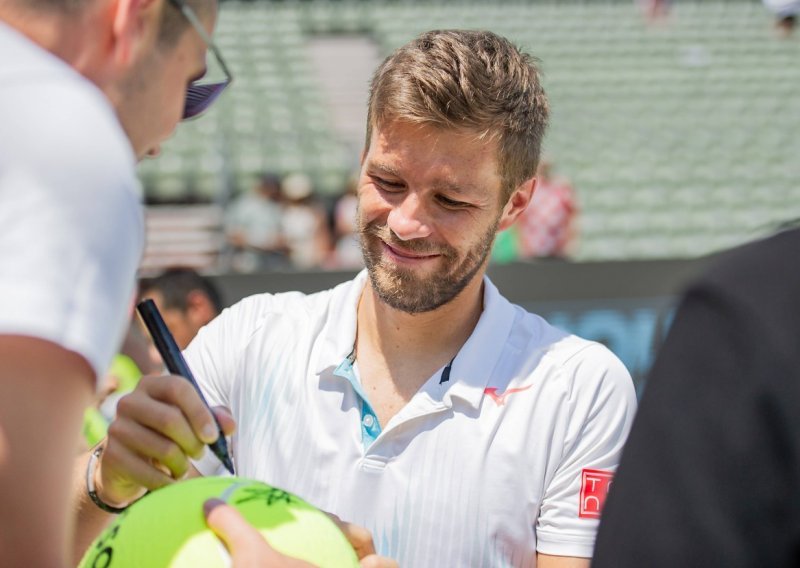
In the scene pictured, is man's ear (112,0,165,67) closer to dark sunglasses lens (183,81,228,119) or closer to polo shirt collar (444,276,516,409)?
dark sunglasses lens (183,81,228,119)

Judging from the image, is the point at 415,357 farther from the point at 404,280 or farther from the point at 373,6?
the point at 373,6

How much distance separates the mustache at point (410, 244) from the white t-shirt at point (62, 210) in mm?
1260

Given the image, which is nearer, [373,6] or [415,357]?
[415,357]

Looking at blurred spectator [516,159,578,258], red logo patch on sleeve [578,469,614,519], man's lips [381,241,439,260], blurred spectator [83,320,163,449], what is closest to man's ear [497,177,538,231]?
man's lips [381,241,439,260]

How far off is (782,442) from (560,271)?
7.63 m

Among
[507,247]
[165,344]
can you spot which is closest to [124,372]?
[165,344]

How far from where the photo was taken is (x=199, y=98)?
1.59 m

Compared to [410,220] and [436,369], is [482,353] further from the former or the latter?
[410,220]

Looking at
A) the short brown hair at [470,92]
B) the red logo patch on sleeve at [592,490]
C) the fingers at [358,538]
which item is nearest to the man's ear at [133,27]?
the fingers at [358,538]

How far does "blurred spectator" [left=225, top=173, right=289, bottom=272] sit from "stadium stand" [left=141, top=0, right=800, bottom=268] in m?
0.32

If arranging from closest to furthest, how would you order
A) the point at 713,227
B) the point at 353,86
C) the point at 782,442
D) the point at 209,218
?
the point at 782,442
the point at 209,218
the point at 713,227
the point at 353,86

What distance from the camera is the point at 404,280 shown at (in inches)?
92.0

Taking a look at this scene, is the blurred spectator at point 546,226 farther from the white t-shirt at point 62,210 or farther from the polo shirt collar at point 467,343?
the white t-shirt at point 62,210

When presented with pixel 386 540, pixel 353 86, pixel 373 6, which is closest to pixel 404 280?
pixel 386 540
